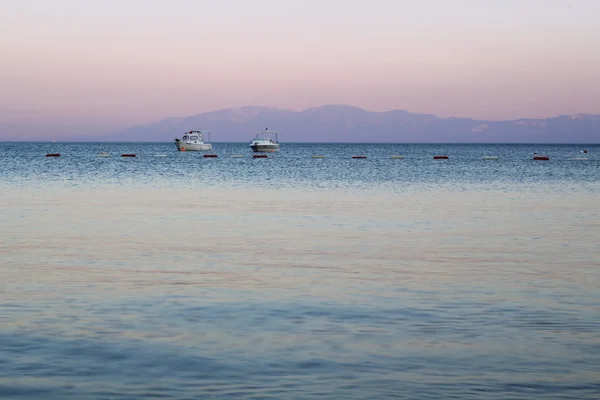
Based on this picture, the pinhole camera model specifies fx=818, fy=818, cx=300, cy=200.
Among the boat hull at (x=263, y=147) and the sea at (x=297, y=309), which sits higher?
the boat hull at (x=263, y=147)

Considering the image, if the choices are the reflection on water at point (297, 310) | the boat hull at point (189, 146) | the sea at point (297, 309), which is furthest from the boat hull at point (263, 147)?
the reflection on water at point (297, 310)

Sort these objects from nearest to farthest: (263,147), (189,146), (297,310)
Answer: (297,310), (263,147), (189,146)

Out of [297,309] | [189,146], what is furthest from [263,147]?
[297,309]

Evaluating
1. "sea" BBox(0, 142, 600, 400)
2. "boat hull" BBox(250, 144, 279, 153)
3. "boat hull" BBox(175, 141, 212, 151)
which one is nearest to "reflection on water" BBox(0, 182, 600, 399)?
"sea" BBox(0, 142, 600, 400)

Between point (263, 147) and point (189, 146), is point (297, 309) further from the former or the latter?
point (189, 146)

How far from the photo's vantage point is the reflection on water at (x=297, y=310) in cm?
1155

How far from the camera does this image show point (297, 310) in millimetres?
16156

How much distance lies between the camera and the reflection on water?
37.9 ft

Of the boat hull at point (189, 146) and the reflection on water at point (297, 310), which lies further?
the boat hull at point (189, 146)

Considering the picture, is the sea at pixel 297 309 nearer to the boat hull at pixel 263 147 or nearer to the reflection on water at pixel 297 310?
the reflection on water at pixel 297 310

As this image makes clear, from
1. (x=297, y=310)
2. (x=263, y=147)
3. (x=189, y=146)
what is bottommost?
(x=297, y=310)

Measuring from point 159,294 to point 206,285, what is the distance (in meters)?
1.48

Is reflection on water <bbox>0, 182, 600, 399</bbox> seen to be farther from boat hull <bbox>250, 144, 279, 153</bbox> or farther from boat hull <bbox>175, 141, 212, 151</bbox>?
boat hull <bbox>175, 141, 212, 151</bbox>

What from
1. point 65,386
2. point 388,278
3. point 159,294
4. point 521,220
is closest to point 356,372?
point 65,386
